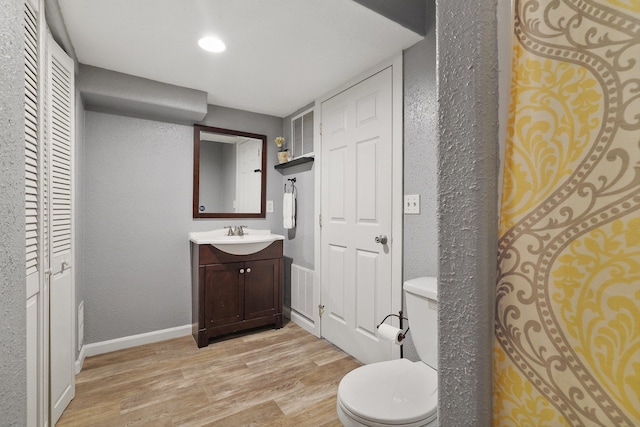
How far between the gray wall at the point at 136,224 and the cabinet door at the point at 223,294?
0.39m

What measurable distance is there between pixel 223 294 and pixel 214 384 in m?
0.75

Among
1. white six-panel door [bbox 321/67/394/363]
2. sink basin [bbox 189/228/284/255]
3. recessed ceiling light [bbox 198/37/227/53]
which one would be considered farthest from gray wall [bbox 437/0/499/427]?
sink basin [bbox 189/228/284/255]

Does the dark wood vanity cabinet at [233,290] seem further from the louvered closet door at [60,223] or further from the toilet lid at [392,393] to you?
the toilet lid at [392,393]

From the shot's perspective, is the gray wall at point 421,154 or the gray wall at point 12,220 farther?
the gray wall at point 421,154

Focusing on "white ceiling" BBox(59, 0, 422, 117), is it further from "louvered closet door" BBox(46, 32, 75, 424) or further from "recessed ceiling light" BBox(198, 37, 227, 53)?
"louvered closet door" BBox(46, 32, 75, 424)

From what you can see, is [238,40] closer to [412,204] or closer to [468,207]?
[412,204]

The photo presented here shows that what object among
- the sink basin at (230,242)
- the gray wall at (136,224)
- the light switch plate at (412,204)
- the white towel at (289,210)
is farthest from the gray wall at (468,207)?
the gray wall at (136,224)

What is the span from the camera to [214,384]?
1940 millimetres

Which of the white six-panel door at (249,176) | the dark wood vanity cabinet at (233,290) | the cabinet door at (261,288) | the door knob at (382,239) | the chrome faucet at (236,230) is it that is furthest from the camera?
the white six-panel door at (249,176)

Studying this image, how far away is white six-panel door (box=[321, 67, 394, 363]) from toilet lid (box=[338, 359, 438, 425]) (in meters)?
0.63

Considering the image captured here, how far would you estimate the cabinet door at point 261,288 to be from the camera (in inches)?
104

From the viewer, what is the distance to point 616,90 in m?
0.37

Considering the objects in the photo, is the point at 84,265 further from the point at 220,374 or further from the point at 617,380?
the point at 617,380

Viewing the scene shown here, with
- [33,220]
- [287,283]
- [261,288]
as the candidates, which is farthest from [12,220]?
[287,283]
